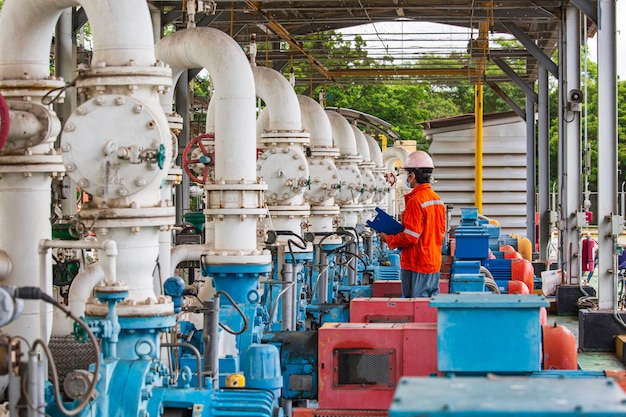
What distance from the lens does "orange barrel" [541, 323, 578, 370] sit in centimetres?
763

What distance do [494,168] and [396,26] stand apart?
28.6ft

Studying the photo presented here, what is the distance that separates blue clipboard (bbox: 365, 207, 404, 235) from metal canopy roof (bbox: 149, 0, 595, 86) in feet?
12.5

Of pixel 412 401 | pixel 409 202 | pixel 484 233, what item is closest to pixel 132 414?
pixel 412 401

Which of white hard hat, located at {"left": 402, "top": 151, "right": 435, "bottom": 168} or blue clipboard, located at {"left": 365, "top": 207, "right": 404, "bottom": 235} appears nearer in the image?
blue clipboard, located at {"left": 365, "top": 207, "right": 404, "bottom": 235}

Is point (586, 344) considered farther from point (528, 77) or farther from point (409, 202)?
point (528, 77)

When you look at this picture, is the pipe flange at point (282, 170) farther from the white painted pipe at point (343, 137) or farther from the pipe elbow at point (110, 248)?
the white painted pipe at point (343, 137)

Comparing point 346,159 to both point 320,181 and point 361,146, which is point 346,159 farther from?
point 320,181

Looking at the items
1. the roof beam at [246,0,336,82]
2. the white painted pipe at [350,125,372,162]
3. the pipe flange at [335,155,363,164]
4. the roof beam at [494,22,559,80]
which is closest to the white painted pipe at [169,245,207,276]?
the roof beam at [246,0,336,82]

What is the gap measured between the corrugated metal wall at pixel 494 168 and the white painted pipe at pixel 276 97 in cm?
1643

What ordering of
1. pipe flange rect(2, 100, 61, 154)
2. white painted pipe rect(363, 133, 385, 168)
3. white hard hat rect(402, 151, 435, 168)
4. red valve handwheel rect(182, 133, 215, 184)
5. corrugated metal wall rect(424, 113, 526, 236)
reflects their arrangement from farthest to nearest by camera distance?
corrugated metal wall rect(424, 113, 526, 236) → white painted pipe rect(363, 133, 385, 168) → white hard hat rect(402, 151, 435, 168) → red valve handwheel rect(182, 133, 215, 184) → pipe flange rect(2, 100, 61, 154)

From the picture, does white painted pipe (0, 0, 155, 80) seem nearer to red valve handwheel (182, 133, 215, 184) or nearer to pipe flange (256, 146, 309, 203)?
red valve handwheel (182, 133, 215, 184)

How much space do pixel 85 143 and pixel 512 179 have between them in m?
22.2

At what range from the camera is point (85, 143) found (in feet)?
19.8

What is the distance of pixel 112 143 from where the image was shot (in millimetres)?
6020
